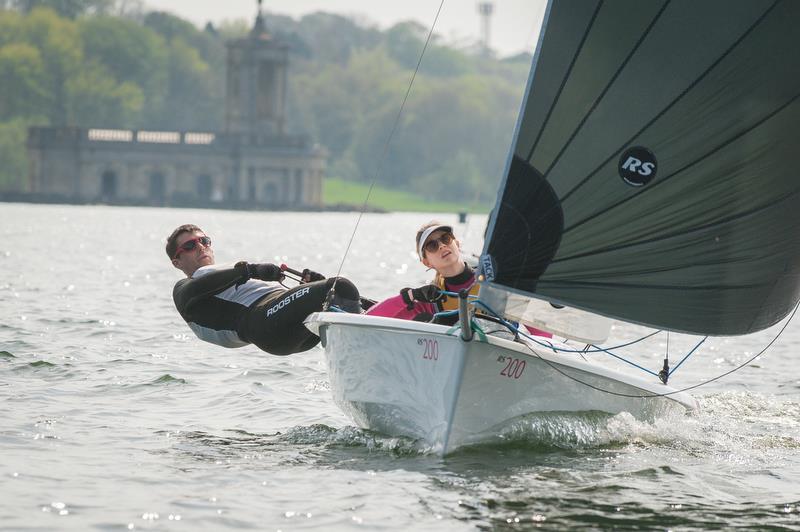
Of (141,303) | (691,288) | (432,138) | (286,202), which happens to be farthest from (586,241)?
(432,138)

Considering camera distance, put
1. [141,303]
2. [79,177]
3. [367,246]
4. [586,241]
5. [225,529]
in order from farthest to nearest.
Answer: [79,177] → [367,246] → [141,303] → [586,241] → [225,529]

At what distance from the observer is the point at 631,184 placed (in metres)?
7.20

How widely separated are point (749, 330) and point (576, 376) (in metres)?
0.97

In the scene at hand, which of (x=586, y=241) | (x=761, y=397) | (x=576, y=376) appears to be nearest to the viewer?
(x=586, y=241)

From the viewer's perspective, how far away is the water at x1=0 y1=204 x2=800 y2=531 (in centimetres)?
672

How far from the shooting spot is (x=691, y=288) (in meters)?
7.45

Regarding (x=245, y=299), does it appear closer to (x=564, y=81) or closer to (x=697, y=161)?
(x=564, y=81)

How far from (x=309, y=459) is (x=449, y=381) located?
1.20 meters

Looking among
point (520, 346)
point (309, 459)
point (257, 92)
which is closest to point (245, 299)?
point (309, 459)

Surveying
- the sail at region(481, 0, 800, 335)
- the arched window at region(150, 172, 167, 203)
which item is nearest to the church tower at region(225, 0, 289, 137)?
the arched window at region(150, 172, 167, 203)

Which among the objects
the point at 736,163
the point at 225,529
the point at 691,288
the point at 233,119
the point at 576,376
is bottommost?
the point at 225,529

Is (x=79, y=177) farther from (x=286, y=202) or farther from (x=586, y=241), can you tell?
(x=586, y=241)

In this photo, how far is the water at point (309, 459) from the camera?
6719 mm

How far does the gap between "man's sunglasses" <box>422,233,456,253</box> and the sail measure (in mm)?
599
